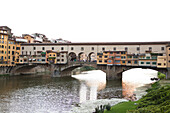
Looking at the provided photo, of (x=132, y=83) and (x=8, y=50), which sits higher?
(x=8, y=50)

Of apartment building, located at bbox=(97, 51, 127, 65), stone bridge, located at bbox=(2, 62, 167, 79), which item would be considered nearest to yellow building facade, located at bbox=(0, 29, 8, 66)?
stone bridge, located at bbox=(2, 62, 167, 79)

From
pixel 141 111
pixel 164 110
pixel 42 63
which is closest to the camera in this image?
pixel 164 110

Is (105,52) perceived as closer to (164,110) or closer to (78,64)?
(78,64)

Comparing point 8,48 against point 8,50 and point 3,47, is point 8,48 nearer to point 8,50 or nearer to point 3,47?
point 8,50

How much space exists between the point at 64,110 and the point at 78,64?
3278 centimetres

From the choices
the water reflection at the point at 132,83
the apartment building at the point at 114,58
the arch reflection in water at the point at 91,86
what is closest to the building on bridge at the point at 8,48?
the arch reflection in water at the point at 91,86

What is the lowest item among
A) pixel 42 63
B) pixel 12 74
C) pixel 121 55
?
pixel 12 74

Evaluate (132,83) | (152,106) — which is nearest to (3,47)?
(132,83)

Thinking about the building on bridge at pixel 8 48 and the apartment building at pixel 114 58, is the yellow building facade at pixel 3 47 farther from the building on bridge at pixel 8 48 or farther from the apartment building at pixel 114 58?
the apartment building at pixel 114 58

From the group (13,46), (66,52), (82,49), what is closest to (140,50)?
(82,49)

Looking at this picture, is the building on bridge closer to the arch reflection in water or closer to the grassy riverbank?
the arch reflection in water

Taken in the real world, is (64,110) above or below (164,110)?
below

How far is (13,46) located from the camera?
61031 mm

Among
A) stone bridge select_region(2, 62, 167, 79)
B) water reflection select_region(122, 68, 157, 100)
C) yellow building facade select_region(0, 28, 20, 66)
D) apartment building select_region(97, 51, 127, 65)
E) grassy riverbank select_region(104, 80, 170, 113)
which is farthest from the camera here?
yellow building facade select_region(0, 28, 20, 66)
